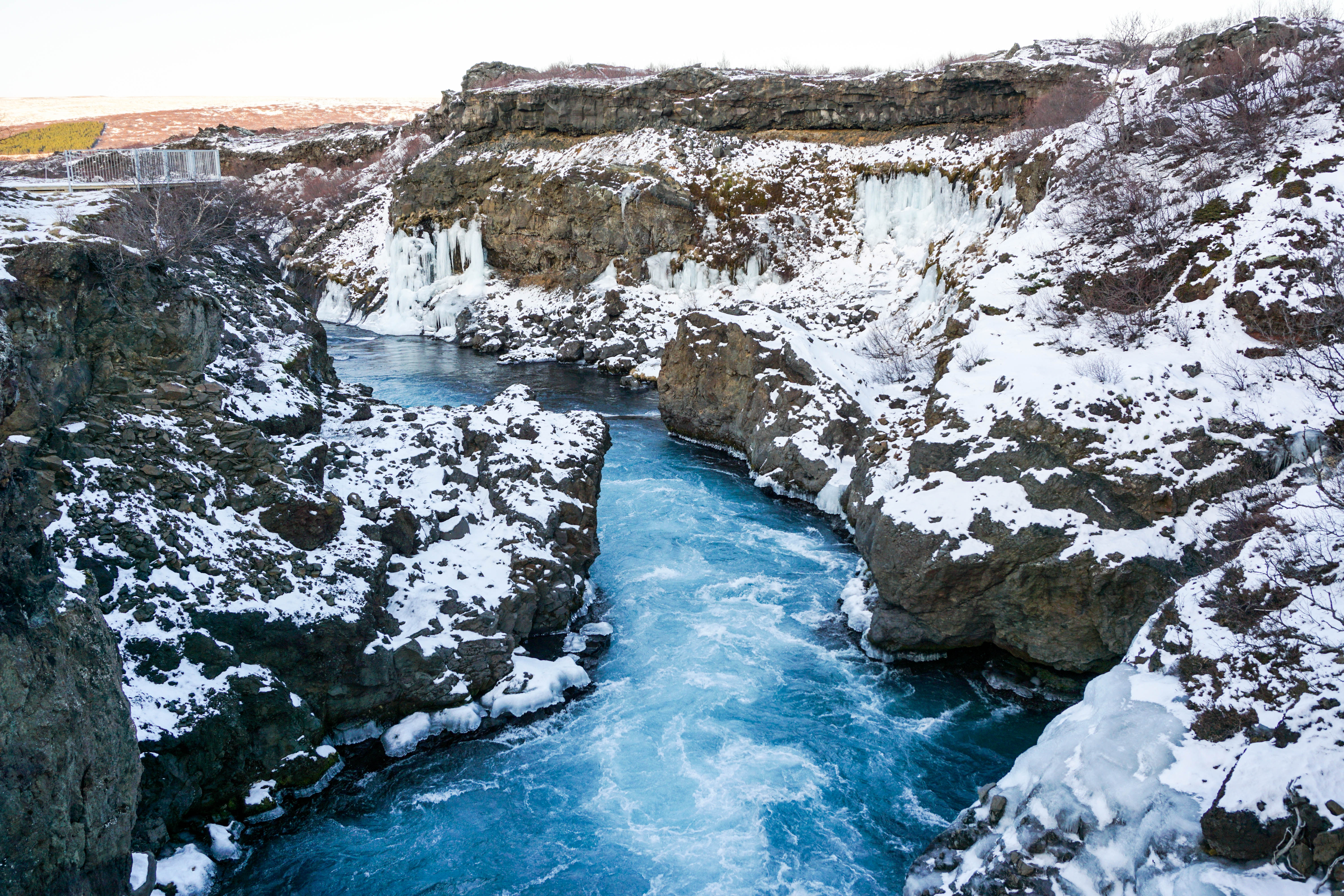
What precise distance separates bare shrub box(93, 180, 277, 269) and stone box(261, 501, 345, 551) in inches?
198

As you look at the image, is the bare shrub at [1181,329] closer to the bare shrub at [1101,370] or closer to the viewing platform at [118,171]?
the bare shrub at [1101,370]

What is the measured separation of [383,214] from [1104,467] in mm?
51042

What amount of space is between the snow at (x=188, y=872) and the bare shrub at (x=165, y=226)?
364 inches

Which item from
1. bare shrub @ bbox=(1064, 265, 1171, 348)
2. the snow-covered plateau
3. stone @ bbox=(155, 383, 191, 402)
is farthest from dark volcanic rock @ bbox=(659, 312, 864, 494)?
stone @ bbox=(155, 383, 191, 402)

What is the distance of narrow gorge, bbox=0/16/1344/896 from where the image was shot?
28.5 feet

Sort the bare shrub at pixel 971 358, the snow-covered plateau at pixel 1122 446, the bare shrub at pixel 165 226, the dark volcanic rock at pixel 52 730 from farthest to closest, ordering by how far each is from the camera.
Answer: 1. the bare shrub at pixel 971 358
2. the bare shrub at pixel 165 226
3. the snow-covered plateau at pixel 1122 446
4. the dark volcanic rock at pixel 52 730

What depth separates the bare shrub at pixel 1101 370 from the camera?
1480 cm

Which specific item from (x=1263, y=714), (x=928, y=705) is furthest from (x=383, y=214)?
(x=1263, y=714)

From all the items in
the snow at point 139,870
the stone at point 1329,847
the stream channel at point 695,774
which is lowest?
the stream channel at point 695,774

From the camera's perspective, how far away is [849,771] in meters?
12.6

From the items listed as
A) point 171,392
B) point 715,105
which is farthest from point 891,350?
point 715,105

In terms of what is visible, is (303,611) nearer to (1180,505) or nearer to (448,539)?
(448,539)

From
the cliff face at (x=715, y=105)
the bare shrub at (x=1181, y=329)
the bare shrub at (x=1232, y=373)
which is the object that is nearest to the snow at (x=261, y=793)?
the bare shrub at (x=1232, y=373)

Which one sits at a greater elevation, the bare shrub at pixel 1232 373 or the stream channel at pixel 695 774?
the bare shrub at pixel 1232 373
